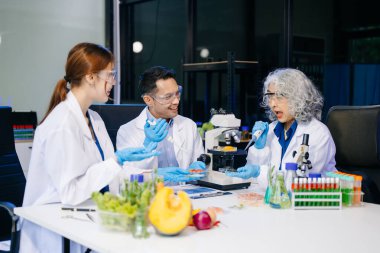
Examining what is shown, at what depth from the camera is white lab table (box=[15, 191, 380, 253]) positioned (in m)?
1.33

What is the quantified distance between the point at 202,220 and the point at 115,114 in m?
1.54

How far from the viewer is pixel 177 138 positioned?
2879mm

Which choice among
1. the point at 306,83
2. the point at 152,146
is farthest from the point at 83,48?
the point at 306,83

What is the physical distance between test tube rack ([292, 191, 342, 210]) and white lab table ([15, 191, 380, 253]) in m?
0.03

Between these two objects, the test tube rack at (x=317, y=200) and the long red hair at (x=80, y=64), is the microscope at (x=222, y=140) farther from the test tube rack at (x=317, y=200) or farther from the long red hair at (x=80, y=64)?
the long red hair at (x=80, y=64)

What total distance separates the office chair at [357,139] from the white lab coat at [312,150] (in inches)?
4.8

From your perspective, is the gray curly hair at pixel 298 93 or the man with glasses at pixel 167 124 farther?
the man with glasses at pixel 167 124

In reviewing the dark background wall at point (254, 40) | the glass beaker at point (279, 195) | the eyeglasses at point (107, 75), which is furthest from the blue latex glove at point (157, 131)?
the dark background wall at point (254, 40)

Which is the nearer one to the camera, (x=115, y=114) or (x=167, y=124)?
(x=167, y=124)

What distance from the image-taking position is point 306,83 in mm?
2611

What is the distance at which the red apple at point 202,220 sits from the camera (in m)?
1.47

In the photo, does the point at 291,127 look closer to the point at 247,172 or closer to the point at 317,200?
the point at 247,172

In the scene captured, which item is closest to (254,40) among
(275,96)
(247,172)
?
(275,96)

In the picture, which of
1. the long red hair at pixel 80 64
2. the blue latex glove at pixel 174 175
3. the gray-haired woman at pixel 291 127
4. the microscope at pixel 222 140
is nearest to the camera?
the long red hair at pixel 80 64
